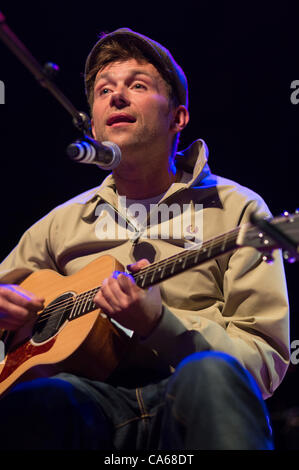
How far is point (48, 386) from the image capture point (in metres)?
1.66

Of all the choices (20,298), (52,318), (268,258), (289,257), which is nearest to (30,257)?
(20,298)

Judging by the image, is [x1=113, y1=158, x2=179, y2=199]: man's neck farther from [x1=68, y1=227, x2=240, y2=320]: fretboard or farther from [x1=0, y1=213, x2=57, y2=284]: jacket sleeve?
[x1=68, y1=227, x2=240, y2=320]: fretboard

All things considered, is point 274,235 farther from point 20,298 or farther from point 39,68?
point 20,298

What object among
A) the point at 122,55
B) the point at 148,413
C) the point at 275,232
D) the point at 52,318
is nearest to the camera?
the point at 275,232

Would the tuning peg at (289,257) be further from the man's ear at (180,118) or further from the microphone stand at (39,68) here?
the man's ear at (180,118)

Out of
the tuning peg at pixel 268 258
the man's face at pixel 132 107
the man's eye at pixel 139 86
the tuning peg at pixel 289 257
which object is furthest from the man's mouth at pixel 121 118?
the tuning peg at pixel 289 257

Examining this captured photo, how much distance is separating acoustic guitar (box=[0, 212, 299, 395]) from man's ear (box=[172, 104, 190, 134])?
1044mm

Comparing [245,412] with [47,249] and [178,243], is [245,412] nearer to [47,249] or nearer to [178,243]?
[178,243]

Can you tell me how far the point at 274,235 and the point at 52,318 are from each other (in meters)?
1.18

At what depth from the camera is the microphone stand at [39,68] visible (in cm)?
151

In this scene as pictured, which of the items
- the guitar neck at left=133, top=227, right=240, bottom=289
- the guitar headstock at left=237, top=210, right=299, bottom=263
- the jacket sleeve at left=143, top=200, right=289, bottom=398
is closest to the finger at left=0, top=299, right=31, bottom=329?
the guitar neck at left=133, top=227, right=240, bottom=289

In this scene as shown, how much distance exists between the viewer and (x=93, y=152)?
1711 millimetres

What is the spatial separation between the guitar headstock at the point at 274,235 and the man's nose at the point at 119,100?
3.71 feet

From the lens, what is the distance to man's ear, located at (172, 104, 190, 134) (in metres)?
2.93
